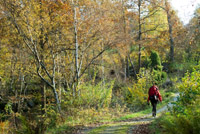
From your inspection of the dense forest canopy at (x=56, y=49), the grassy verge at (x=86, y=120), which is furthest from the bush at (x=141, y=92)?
the grassy verge at (x=86, y=120)

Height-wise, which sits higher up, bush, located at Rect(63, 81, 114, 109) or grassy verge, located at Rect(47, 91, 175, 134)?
bush, located at Rect(63, 81, 114, 109)

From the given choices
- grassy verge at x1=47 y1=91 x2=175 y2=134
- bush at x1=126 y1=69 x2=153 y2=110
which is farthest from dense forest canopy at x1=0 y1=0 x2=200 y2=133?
grassy verge at x1=47 y1=91 x2=175 y2=134

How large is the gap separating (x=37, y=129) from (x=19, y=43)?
28.0ft

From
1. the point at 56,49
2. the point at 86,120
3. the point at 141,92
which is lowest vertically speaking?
the point at 86,120

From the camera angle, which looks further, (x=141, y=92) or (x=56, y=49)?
(x=141, y=92)

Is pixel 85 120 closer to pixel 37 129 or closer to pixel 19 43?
pixel 37 129

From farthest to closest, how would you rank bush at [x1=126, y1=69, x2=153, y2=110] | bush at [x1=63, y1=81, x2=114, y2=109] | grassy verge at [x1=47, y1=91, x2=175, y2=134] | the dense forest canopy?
1. bush at [x1=126, y1=69, x2=153, y2=110]
2. the dense forest canopy
3. bush at [x1=63, y1=81, x2=114, y2=109]
4. grassy verge at [x1=47, y1=91, x2=175, y2=134]

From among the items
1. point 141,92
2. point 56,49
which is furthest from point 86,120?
point 141,92

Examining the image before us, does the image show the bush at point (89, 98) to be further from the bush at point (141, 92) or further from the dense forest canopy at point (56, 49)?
the bush at point (141, 92)

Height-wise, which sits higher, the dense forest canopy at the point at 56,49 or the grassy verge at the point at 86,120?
the dense forest canopy at the point at 56,49

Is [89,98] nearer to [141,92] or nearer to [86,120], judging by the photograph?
[86,120]

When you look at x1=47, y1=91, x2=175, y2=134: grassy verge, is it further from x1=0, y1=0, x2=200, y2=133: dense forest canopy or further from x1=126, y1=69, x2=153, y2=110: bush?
x1=126, y1=69, x2=153, y2=110: bush

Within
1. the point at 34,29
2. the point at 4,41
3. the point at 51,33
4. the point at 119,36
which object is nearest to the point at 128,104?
the point at 119,36

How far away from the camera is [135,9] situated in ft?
75.0
